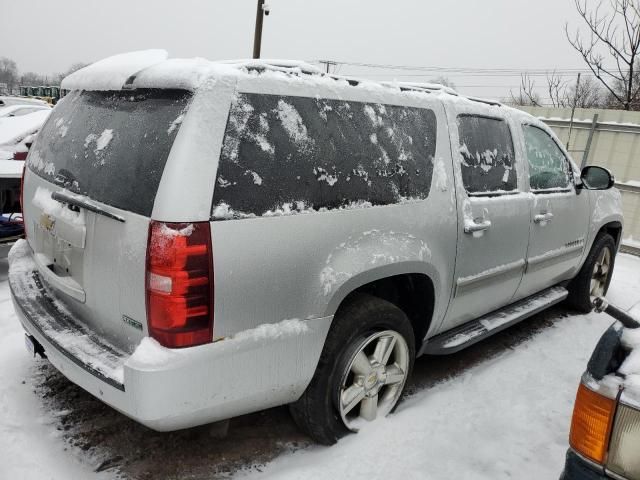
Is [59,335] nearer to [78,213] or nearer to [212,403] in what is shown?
[78,213]

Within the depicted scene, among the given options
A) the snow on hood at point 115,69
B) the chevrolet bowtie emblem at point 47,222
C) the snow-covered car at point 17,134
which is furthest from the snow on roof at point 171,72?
the snow-covered car at point 17,134

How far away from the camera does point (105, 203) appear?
6.39 feet

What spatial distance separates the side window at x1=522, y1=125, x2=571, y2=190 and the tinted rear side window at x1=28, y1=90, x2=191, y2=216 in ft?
8.82

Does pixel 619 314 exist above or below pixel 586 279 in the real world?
above

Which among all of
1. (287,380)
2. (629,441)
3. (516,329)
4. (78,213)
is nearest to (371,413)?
(287,380)

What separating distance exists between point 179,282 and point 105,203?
1.65ft

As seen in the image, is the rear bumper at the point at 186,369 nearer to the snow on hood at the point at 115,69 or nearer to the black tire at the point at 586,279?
the snow on hood at the point at 115,69

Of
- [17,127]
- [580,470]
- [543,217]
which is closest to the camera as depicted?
[580,470]

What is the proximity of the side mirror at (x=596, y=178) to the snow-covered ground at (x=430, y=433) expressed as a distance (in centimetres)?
154

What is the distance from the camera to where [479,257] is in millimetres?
3016

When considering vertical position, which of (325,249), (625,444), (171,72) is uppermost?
(171,72)

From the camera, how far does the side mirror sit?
162 inches

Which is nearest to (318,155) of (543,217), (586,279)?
(543,217)

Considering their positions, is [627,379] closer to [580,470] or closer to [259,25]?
[580,470]
